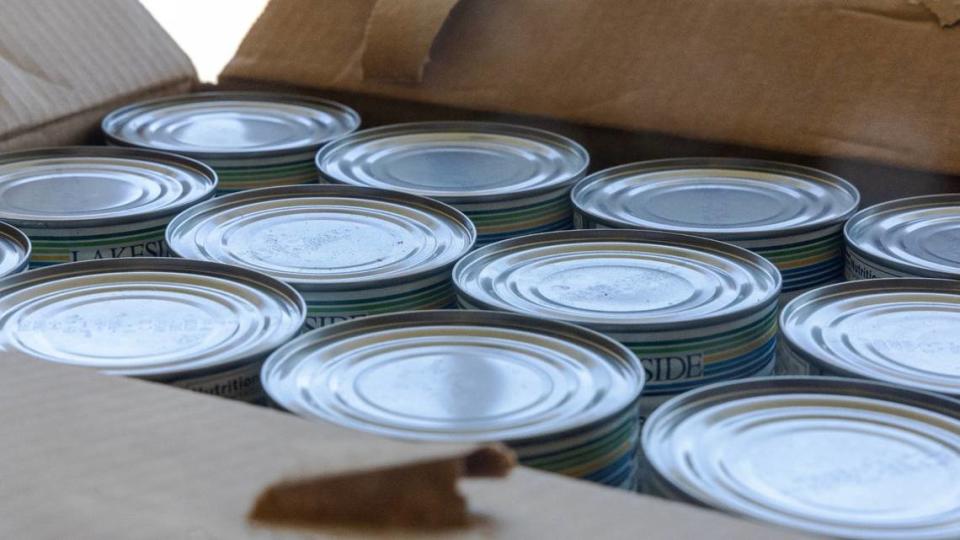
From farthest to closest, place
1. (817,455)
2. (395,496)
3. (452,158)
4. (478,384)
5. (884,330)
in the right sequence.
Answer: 1. (452,158)
2. (884,330)
3. (478,384)
4. (817,455)
5. (395,496)

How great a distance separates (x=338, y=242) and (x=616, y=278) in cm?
28

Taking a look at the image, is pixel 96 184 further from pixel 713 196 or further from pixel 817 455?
pixel 817 455

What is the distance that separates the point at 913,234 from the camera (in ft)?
4.34

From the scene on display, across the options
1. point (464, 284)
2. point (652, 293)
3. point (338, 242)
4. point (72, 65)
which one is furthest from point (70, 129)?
point (652, 293)

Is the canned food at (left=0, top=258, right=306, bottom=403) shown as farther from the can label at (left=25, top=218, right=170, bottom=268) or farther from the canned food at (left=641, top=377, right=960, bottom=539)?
the canned food at (left=641, top=377, right=960, bottom=539)

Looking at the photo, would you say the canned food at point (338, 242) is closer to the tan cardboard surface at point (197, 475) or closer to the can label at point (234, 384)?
the can label at point (234, 384)

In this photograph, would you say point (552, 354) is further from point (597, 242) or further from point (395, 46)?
point (395, 46)

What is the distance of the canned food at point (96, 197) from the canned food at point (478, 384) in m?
0.36

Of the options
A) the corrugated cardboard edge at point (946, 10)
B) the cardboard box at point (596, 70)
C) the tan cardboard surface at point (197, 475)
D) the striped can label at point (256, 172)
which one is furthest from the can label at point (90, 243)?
the corrugated cardboard edge at point (946, 10)

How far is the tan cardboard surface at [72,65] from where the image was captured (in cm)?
159

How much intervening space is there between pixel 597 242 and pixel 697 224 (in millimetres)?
148

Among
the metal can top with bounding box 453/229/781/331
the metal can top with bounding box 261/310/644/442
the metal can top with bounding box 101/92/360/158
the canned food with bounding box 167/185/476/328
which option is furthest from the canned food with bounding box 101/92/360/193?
the metal can top with bounding box 261/310/644/442

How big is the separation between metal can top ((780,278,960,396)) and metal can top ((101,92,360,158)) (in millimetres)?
672

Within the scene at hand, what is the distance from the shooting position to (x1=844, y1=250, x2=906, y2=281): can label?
122cm
